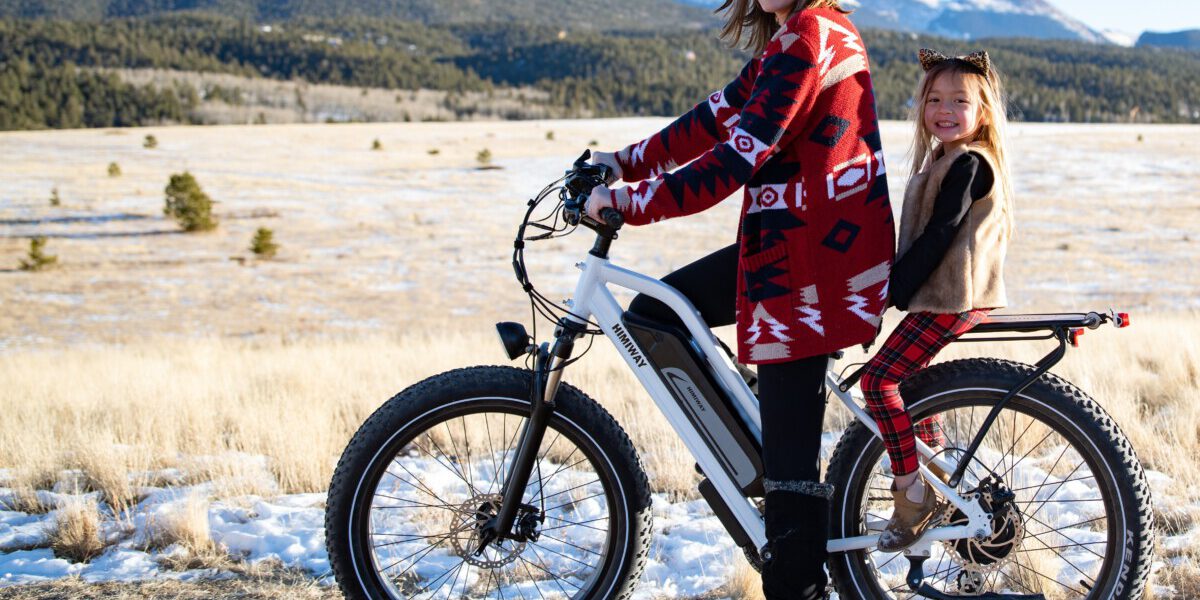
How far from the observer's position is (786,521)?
9.12 feet

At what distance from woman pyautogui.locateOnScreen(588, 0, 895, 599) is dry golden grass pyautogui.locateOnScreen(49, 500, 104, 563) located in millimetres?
2549

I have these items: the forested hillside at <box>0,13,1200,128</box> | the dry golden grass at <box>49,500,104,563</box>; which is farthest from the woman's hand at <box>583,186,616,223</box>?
the forested hillside at <box>0,13,1200,128</box>

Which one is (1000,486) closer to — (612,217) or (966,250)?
(966,250)

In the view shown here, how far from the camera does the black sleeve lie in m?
2.65

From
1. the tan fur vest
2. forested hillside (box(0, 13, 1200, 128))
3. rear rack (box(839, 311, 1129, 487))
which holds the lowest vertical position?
rear rack (box(839, 311, 1129, 487))

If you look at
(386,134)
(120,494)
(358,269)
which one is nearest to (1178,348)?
(120,494)

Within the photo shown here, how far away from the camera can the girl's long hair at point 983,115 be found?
278cm

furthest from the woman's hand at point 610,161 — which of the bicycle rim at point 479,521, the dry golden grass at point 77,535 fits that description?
the dry golden grass at point 77,535

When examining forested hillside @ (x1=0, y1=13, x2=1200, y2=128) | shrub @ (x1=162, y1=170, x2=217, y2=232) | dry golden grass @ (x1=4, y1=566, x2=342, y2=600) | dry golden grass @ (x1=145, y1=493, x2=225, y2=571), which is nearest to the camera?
dry golden grass @ (x1=4, y1=566, x2=342, y2=600)

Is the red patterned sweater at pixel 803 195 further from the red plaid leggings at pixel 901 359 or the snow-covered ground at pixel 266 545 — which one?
the snow-covered ground at pixel 266 545

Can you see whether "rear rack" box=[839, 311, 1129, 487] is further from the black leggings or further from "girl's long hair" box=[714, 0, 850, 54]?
"girl's long hair" box=[714, 0, 850, 54]

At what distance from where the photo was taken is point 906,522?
2.91 m

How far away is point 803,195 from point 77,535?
10.1ft

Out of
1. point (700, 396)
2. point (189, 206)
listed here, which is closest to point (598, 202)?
point (700, 396)
